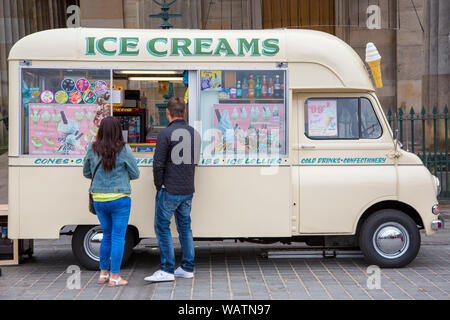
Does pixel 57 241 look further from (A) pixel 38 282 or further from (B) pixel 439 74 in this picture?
(B) pixel 439 74

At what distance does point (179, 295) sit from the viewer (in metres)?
6.21

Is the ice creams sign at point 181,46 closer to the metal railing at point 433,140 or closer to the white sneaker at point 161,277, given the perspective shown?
the white sneaker at point 161,277

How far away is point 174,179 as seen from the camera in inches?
259

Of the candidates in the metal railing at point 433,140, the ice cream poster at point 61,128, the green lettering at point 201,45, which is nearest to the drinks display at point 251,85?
the green lettering at point 201,45

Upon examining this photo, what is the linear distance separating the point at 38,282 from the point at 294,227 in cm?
302

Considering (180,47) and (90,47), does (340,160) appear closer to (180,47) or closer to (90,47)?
(180,47)

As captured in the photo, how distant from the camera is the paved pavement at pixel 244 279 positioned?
6.25m

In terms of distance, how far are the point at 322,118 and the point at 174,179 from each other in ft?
6.71

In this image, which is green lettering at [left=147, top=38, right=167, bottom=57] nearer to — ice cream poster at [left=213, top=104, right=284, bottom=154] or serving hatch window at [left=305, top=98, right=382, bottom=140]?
ice cream poster at [left=213, top=104, right=284, bottom=154]

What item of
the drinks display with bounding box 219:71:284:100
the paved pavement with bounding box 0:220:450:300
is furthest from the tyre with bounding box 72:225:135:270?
the drinks display with bounding box 219:71:284:100

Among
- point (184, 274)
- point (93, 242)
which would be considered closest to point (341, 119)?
point (184, 274)

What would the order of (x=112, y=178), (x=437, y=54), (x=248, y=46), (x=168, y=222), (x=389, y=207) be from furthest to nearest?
(x=437, y=54)
(x=389, y=207)
(x=248, y=46)
(x=168, y=222)
(x=112, y=178)

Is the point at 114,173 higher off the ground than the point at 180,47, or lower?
lower

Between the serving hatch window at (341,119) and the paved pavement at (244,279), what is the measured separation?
1.64 m
